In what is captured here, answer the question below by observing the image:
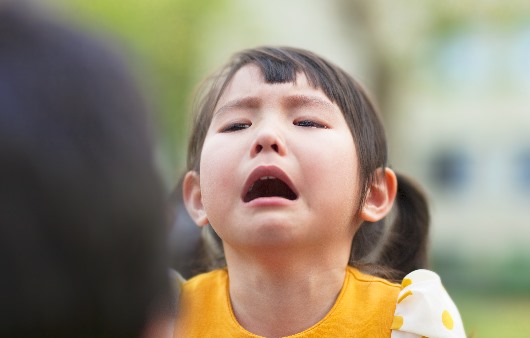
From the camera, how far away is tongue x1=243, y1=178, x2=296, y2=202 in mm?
1879

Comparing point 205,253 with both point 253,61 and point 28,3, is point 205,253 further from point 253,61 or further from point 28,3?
point 28,3

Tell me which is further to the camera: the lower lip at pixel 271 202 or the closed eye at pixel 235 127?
the closed eye at pixel 235 127

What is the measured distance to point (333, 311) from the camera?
1.95 m

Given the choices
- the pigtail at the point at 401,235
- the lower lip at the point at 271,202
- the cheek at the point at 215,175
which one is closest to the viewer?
the lower lip at the point at 271,202

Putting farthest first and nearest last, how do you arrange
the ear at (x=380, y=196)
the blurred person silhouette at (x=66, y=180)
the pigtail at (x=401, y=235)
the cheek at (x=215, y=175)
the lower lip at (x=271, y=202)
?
the pigtail at (x=401, y=235)
the ear at (x=380, y=196)
the cheek at (x=215, y=175)
the lower lip at (x=271, y=202)
the blurred person silhouette at (x=66, y=180)

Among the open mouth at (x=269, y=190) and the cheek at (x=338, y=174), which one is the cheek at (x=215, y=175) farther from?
the cheek at (x=338, y=174)

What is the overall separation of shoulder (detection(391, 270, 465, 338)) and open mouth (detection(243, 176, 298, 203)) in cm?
34

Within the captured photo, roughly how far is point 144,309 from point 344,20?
11.4 metres

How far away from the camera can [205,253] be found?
237 centimetres

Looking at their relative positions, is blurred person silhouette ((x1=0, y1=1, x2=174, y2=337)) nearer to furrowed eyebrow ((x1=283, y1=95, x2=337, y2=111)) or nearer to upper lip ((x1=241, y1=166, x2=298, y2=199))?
upper lip ((x1=241, y1=166, x2=298, y2=199))

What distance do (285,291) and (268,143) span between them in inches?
13.3

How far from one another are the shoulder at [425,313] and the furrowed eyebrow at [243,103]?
53cm

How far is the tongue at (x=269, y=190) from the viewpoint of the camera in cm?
188

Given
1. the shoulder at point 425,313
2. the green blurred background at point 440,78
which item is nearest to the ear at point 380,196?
the shoulder at point 425,313
